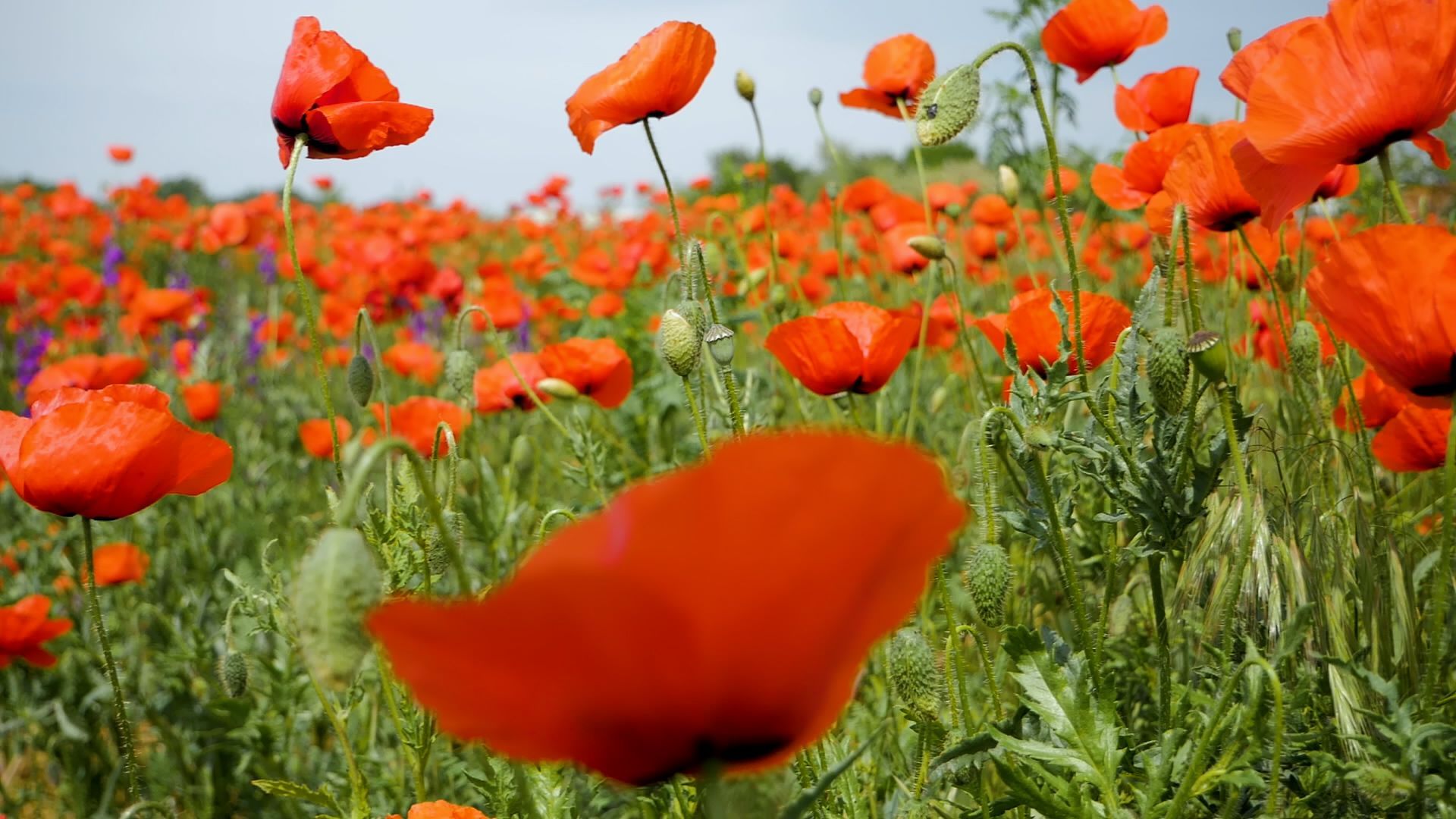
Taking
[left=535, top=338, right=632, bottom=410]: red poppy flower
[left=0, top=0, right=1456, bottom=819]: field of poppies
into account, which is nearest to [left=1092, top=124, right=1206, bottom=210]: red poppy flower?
[left=0, top=0, right=1456, bottom=819]: field of poppies

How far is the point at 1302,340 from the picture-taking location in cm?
156

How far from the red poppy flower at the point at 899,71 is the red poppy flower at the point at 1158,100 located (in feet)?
1.26

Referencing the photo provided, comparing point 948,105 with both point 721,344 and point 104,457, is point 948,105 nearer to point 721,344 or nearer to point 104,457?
point 721,344

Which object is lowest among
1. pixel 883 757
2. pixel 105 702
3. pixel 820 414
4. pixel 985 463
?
pixel 105 702

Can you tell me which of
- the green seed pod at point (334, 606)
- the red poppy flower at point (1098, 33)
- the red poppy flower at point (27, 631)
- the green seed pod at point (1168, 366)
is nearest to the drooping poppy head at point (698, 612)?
the green seed pod at point (334, 606)

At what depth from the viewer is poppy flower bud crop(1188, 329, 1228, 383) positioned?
112 centimetres

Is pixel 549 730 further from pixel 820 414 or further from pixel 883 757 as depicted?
pixel 820 414

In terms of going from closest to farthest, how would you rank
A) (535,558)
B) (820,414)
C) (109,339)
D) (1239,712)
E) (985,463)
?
(535,558)
(1239,712)
(985,463)
(820,414)
(109,339)

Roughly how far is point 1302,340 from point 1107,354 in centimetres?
27

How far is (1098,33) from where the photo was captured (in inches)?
78.8

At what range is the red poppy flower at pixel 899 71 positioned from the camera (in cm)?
222

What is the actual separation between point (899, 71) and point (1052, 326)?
0.94 metres

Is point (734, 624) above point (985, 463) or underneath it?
above

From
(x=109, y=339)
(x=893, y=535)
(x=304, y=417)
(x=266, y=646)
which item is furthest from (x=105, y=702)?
(x=109, y=339)
